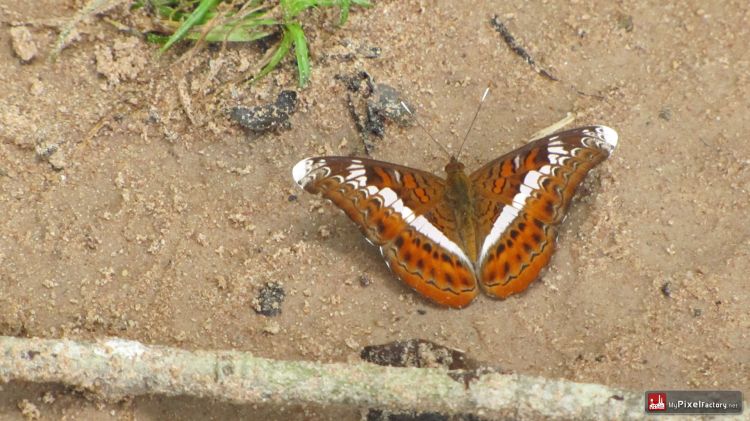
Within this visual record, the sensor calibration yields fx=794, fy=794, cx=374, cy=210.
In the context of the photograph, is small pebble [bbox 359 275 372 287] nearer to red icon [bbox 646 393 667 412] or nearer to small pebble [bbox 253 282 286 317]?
small pebble [bbox 253 282 286 317]

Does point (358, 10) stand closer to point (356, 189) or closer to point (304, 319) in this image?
point (356, 189)

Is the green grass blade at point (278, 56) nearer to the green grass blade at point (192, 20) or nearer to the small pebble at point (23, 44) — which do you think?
the green grass blade at point (192, 20)

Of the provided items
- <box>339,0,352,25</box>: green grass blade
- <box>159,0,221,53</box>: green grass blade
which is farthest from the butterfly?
<box>159,0,221,53</box>: green grass blade

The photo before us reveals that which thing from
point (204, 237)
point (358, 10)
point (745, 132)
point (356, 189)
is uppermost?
point (358, 10)

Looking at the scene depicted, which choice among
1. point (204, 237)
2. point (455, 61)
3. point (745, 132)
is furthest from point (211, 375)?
point (745, 132)

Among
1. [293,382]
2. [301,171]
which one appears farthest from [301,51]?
[293,382]

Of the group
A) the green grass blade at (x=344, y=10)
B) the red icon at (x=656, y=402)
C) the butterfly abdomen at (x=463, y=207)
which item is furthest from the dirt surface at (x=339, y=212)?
the butterfly abdomen at (x=463, y=207)
